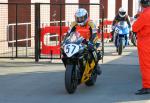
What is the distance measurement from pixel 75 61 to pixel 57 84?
149 centimetres

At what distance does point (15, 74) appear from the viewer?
13.7 metres

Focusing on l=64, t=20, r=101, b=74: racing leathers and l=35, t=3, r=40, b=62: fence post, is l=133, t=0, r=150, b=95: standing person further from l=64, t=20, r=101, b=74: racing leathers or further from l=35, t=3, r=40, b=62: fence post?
l=35, t=3, r=40, b=62: fence post

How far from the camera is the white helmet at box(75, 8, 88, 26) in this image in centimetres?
1139

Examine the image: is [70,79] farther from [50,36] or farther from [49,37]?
[49,37]

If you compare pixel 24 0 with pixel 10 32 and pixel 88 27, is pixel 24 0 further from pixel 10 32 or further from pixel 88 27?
pixel 88 27

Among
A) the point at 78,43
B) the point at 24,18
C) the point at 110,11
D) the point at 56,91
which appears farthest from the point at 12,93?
the point at 110,11

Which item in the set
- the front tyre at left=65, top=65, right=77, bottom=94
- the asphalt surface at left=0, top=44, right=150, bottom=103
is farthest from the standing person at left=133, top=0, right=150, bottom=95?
the front tyre at left=65, top=65, right=77, bottom=94

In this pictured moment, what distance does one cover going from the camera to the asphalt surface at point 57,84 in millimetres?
10305

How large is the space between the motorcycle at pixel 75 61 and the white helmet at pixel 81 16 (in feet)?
1.61

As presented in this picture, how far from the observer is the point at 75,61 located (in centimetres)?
1073

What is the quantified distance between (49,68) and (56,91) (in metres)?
3.79

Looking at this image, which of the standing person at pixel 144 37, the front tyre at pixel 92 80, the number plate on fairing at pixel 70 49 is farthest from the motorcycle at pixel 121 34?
the number plate on fairing at pixel 70 49

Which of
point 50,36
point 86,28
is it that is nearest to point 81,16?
point 86,28

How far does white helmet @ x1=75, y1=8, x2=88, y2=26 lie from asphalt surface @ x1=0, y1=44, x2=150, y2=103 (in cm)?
138
